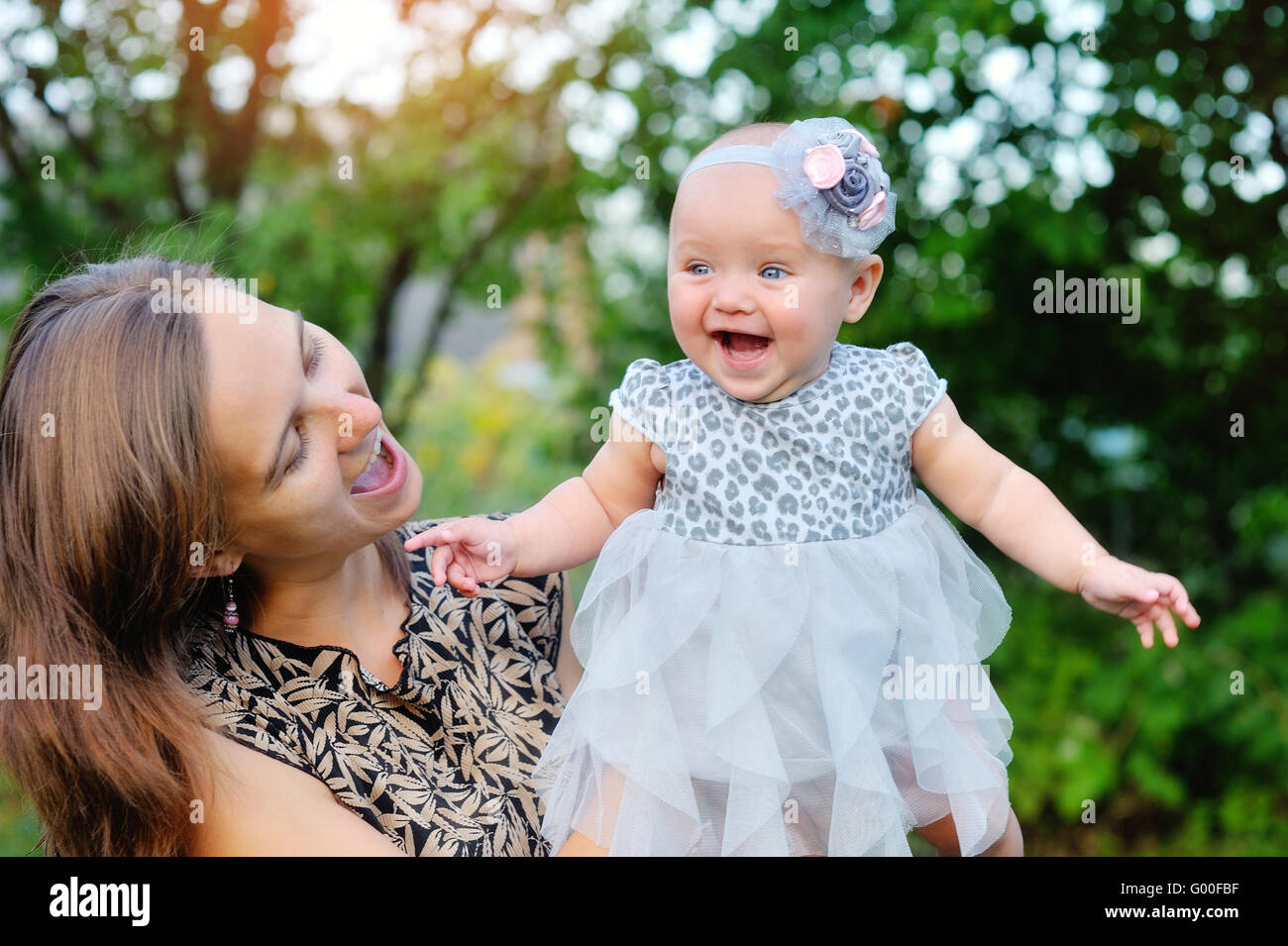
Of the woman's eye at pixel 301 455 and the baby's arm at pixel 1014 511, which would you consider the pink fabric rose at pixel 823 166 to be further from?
the woman's eye at pixel 301 455

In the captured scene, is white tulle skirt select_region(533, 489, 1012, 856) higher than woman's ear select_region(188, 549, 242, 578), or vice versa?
woman's ear select_region(188, 549, 242, 578)

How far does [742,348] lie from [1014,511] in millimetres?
473

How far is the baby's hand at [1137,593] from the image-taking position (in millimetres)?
1646

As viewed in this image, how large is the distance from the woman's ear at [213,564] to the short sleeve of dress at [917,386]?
1.04 metres

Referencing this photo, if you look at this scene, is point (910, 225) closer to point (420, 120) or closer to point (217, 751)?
point (420, 120)

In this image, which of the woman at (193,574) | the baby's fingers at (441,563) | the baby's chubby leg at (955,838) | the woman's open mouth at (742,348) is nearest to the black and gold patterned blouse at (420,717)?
the woman at (193,574)

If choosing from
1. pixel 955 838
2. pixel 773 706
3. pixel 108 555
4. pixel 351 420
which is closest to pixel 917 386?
pixel 773 706

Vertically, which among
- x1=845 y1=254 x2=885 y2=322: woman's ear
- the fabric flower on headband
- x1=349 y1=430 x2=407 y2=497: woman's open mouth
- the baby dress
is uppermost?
the fabric flower on headband

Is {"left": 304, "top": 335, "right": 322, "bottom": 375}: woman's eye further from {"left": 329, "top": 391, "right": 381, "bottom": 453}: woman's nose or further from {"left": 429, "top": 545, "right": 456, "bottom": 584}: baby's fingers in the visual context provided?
{"left": 429, "top": 545, "right": 456, "bottom": 584}: baby's fingers

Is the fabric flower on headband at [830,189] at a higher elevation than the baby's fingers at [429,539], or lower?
higher

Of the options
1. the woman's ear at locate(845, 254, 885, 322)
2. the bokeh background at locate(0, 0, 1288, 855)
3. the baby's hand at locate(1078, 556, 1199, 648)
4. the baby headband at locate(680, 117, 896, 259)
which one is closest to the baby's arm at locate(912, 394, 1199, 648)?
the baby's hand at locate(1078, 556, 1199, 648)

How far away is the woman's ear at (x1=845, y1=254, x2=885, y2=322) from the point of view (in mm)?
1794

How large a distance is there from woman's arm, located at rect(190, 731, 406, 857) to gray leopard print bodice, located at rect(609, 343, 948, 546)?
2.09 feet

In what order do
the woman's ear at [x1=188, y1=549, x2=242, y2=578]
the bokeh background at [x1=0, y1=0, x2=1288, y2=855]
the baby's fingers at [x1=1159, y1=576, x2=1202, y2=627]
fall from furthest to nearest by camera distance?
the bokeh background at [x1=0, y1=0, x2=1288, y2=855] → the woman's ear at [x1=188, y1=549, x2=242, y2=578] → the baby's fingers at [x1=1159, y1=576, x2=1202, y2=627]
